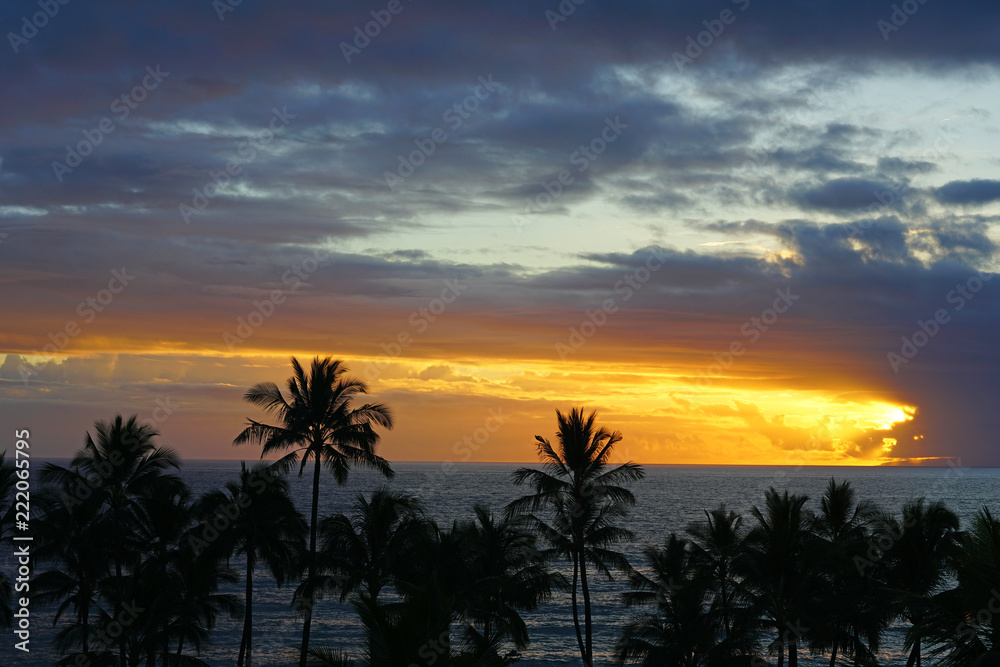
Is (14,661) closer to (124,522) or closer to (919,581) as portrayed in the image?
(124,522)

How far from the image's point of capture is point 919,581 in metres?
32.2

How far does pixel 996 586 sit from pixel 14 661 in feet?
216

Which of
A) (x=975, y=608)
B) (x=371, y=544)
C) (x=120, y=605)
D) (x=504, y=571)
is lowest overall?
(x=120, y=605)

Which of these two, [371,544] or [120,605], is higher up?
[371,544]

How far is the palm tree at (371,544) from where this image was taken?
3550 centimetres

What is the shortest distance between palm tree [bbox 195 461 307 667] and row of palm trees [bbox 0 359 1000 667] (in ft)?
0.24

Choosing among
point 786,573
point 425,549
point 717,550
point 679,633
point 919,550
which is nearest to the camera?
point 919,550

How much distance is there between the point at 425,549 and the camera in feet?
116

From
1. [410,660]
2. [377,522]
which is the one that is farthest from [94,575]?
[410,660]

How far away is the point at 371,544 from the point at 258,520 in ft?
17.2

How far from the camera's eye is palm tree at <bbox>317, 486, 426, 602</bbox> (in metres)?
35.5

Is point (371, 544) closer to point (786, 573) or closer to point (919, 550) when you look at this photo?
point (786, 573)

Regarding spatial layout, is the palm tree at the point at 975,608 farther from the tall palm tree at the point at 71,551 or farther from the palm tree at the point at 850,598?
the tall palm tree at the point at 71,551

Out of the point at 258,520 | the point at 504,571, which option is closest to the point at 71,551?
the point at 258,520
